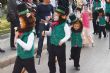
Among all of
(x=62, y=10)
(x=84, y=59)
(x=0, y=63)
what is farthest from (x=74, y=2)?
(x=62, y=10)

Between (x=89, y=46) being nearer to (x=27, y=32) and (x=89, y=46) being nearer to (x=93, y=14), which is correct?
(x=93, y=14)

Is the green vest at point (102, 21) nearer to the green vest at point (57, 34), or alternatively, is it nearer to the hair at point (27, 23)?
the green vest at point (57, 34)

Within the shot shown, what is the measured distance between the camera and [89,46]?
521 inches

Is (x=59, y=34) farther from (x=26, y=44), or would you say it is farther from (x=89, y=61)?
(x=89, y=61)

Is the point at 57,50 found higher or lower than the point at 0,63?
higher

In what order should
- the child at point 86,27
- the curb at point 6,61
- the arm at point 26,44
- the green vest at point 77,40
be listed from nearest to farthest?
the arm at point 26,44 → the green vest at point 77,40 → the curb at point 6,61 → the child at point 86,27

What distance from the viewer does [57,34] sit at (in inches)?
311

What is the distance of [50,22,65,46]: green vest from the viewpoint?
25.8ft

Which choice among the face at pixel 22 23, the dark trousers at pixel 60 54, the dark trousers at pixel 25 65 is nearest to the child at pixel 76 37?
the dark trousers at pixel 60 54

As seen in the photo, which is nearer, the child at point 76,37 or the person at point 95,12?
the child at point 76,37

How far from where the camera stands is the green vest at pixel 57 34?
25.8 feet

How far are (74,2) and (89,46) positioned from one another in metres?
4.07

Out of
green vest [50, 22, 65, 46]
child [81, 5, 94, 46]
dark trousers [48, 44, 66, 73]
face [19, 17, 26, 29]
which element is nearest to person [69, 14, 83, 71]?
dark trousers [48, 44, 66, 73]

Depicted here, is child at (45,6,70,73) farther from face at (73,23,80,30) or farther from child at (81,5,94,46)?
child at (81,5,94,46)
